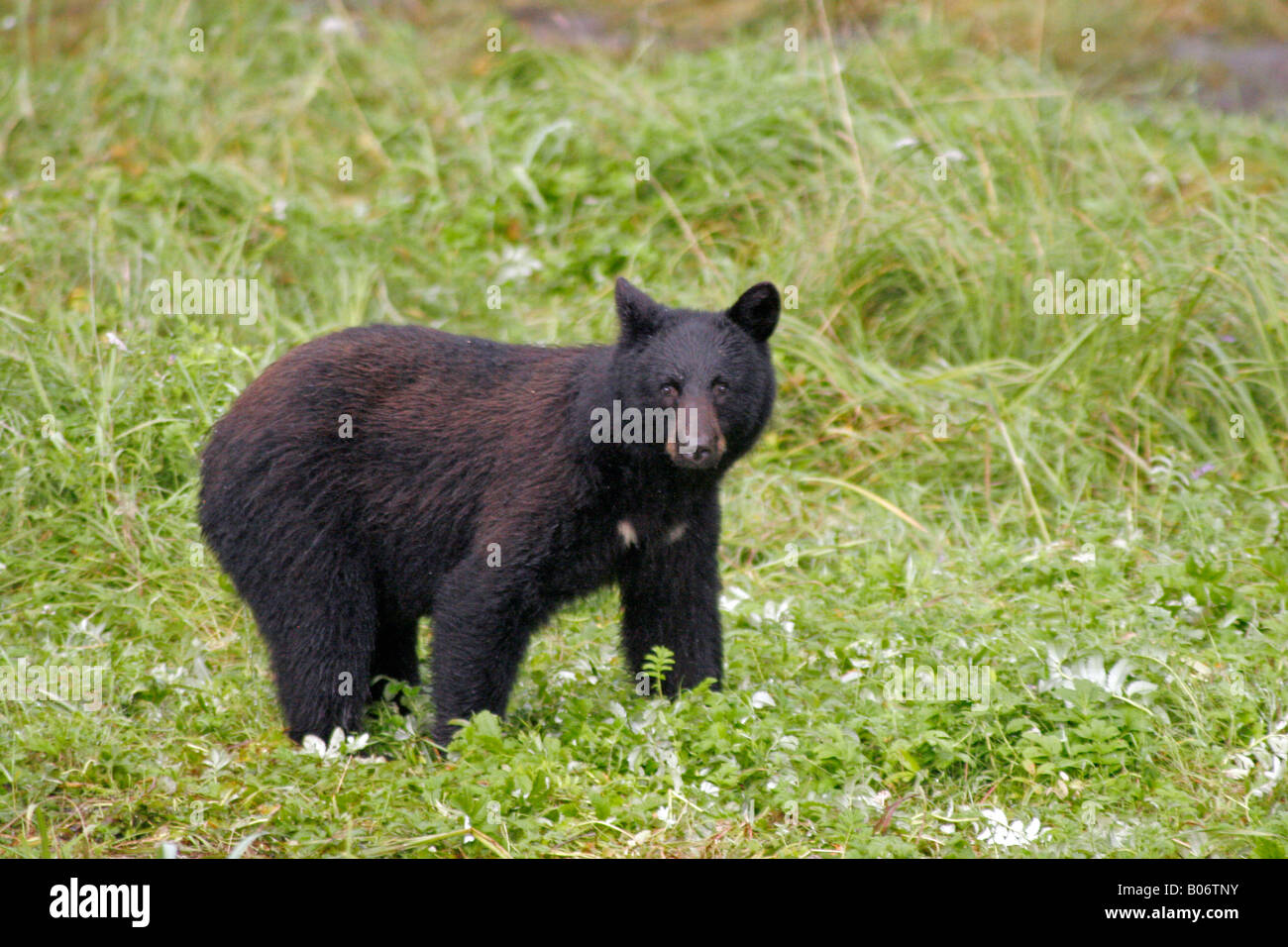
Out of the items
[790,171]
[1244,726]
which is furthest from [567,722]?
[790,171]

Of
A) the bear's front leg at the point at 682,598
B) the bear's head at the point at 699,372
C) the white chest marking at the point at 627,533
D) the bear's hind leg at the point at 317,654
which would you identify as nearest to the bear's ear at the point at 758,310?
the bear's head at the point at 699,372

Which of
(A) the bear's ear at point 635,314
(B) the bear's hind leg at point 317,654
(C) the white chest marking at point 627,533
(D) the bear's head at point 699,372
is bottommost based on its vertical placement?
(B) the bear's hind leg at point 317,654

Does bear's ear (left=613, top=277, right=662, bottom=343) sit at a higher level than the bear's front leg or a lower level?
higher

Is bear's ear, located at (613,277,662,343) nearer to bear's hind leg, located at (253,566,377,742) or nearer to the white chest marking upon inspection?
the white chest marking

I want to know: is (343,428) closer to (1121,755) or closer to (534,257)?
(1121,755)

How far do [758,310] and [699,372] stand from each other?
33cm

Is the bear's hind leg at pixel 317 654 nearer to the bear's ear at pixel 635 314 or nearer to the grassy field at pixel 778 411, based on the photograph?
the grassy field at pixel 778 411

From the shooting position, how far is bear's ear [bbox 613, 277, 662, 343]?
4.41 m

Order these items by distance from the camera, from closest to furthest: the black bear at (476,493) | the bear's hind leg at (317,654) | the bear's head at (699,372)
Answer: the bear's head at (699,372) < the black bear at (476,493) < the bear's hind leg at (317,654)

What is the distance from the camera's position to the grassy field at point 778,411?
3967mm

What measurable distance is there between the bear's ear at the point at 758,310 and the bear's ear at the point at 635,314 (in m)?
0.26

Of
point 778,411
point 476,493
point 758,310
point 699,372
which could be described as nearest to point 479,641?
point 476,493

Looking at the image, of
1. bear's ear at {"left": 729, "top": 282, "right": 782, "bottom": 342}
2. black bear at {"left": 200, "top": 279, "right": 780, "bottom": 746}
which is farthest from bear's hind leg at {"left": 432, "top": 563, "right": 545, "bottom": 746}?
bear's ear at {"left": 729, "top": 282, "right": 782, "bottom": 342}

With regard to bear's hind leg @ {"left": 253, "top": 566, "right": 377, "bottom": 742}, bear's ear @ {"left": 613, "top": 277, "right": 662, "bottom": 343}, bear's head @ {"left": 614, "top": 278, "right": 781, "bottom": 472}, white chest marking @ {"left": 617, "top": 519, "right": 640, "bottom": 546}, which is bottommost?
bear's hind leg @ {"left": 253, "top": 566, "right": 377, "bottom": 742}
